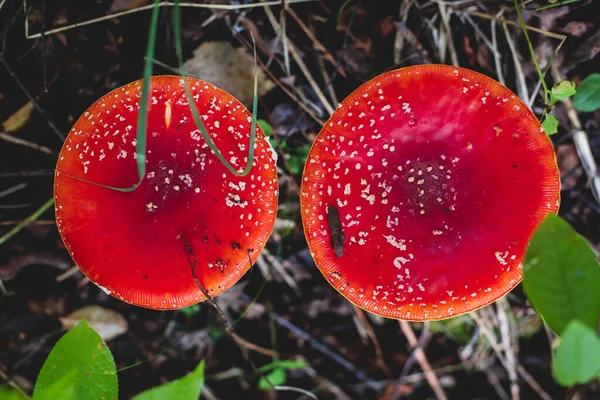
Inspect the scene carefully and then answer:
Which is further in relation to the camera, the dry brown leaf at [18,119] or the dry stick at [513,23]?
the dry brown leaf at [18,119]

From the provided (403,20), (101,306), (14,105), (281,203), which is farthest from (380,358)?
(14,105)

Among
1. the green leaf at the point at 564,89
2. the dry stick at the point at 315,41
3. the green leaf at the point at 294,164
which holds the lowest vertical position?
the green leaf at the point at 294,164

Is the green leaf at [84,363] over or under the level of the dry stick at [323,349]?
over

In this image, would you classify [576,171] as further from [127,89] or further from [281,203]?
[127,89]

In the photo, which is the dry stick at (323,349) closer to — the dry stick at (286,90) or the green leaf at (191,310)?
the green leaf at (191,310)

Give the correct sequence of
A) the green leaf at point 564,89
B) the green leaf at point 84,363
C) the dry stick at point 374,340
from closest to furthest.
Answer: the green leaf at point 84,363 < the green leaf at point 564,89 < the dry stick at point 374,340

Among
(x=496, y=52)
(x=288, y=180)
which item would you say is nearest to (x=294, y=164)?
(x=288, y=180)

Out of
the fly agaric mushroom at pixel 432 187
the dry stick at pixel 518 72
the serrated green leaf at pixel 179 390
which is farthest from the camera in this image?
the dry stick at pixel 518 72

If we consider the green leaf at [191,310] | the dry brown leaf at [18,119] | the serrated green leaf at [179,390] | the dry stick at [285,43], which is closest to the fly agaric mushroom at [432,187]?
the dry stick at [285,43]
